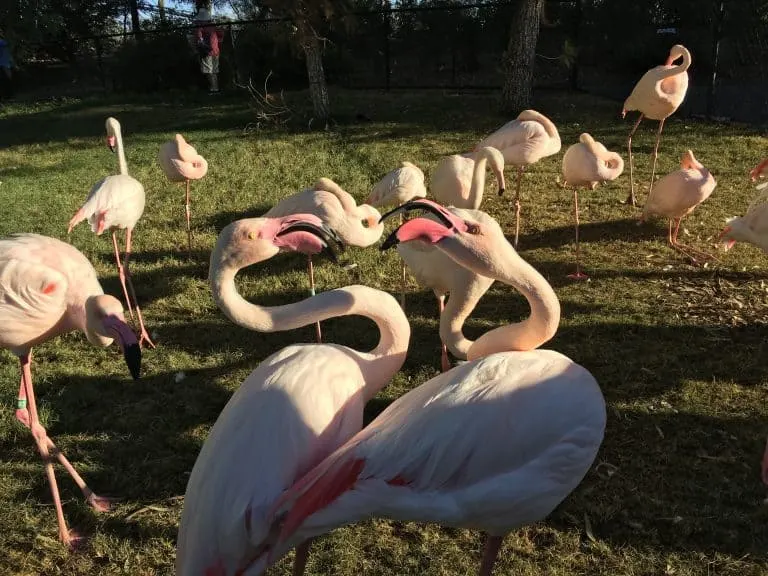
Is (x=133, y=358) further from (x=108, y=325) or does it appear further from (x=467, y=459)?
(x=467, y=459)

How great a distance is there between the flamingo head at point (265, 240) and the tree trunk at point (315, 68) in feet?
26.0

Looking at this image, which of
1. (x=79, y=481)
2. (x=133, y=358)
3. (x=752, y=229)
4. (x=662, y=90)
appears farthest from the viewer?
(x=662, y=90)

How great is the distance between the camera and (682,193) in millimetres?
4797

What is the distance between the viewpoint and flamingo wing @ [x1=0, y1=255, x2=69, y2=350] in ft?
8.39

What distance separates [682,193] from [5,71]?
16949 mm

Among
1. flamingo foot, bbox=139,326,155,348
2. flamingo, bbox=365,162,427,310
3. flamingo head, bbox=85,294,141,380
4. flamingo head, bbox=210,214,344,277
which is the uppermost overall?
flamingo head, bbox=210,214,344,277

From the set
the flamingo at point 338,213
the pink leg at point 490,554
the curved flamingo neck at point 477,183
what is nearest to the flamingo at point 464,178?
the curved flamingo neck at point 477,183

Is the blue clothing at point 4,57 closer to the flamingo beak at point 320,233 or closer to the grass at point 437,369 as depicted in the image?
the grass at point 437,369

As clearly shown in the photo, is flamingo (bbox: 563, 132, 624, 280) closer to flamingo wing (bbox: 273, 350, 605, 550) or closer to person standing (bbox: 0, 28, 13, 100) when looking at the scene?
flamingo wing (bbox: 273, 350, 605, 550)

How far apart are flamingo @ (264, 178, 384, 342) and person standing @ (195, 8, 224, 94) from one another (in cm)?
1142

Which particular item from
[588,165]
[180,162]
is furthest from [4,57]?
[588,165]

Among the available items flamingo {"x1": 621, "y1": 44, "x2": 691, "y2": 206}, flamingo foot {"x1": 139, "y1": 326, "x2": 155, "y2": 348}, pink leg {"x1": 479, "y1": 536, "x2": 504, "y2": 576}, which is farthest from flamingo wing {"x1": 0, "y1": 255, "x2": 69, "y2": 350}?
flamingo {"x1": 621, "y1": 44, "x2": 691, "y2": 206}

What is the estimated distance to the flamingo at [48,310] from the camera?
99.3 inches

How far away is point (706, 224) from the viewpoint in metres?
5.59
